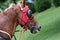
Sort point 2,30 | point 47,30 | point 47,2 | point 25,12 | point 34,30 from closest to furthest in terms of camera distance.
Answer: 1. point 2,30
2. point 25,12
3. point 34,30
4. point 47,30
5. point 47,2

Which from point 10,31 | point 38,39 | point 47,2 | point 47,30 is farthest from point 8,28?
point 47,2

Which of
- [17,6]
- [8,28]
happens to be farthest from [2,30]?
[17,6]

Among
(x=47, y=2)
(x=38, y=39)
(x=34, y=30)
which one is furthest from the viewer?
(x=47, y=2)

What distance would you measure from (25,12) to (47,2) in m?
15.3

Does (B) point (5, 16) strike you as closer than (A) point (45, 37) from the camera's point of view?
Yes

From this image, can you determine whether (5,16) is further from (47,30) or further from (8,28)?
(47,30)

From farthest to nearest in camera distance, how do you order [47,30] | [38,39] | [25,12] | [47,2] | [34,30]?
[47,2]
[47,30]
[38,39]
[34,30]
[25,12]

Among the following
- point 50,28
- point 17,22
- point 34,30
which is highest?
point 17,22

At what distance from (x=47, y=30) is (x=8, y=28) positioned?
843 centimetres

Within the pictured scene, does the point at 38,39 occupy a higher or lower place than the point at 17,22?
lower

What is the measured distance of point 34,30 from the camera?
20.9ft

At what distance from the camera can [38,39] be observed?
1301cm

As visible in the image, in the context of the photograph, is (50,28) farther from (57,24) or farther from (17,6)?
(17,6)

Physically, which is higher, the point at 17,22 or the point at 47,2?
the point at 17,22
